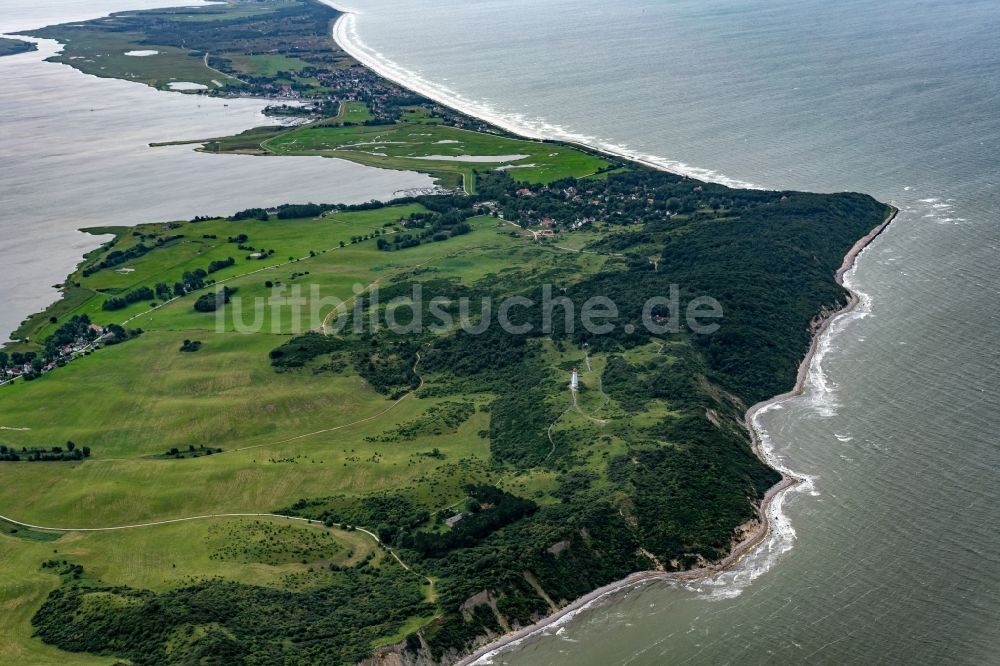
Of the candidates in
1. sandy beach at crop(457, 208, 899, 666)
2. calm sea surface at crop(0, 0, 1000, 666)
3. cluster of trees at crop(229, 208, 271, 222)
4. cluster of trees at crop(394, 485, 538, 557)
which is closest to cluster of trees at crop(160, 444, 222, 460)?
cluster of trees at crop(394, 485, 538, 557)

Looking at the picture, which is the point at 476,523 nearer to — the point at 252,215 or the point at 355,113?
the point at 252,215

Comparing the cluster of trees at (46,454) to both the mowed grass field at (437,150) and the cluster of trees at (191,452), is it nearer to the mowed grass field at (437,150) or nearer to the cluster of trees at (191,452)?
the cluster of trees at (191,452)

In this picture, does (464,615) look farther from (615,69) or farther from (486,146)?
(615,69)

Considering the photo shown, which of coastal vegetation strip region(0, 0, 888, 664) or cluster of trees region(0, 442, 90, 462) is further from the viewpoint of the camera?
cluster of trees region(0, 442, 90, 462)

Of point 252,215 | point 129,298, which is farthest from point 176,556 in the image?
point 252,215

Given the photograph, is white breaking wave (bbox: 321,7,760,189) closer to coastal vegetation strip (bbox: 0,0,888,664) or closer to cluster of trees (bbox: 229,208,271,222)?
coastal vegetation strip (bbox: 0,0,888,664)

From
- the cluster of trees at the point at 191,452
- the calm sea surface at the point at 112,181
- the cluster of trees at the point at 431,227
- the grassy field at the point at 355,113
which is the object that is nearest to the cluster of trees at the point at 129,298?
the calm sea surface at the point at 112,181
